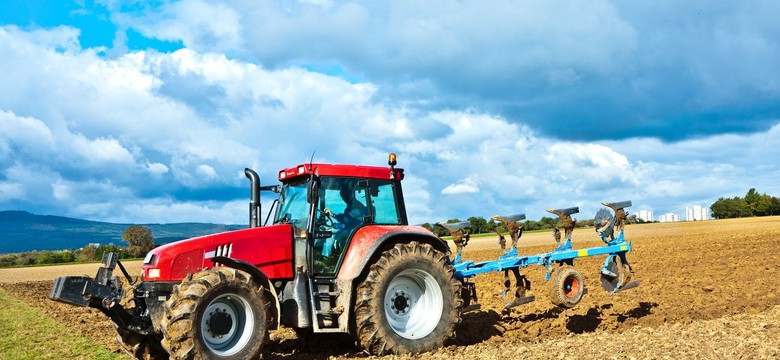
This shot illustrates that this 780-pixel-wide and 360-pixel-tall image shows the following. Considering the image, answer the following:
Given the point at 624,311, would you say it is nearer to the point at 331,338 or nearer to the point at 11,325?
the point at 331,338

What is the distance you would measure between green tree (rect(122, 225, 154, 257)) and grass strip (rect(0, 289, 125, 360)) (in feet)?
122

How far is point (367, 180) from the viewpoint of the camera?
901cm

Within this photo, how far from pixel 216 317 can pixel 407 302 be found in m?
2.56

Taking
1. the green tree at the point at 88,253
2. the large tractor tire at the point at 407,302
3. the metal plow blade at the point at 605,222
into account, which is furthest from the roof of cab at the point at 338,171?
the green tree at the point at 88,253

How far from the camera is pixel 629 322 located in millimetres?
11117

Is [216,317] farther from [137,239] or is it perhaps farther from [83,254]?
[83,254]

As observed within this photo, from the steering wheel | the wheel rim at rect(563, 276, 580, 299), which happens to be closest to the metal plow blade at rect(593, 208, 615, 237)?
the wheel rim at rect(563, 276, 580, 299)

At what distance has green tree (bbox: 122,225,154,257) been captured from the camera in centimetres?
5206

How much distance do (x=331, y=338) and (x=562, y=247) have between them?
4010 millimetres

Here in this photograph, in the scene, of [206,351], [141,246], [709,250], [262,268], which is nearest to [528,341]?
[262,268]

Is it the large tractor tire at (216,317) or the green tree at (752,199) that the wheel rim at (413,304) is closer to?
the large tractor tire at (216,317)

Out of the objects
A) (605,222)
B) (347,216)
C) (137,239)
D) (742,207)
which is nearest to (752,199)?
(742,207)

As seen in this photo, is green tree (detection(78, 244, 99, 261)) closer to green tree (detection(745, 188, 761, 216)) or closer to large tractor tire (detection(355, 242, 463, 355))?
large tractor tire (detection(355, 242, 463, 355))

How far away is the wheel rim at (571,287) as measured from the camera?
10.2m
